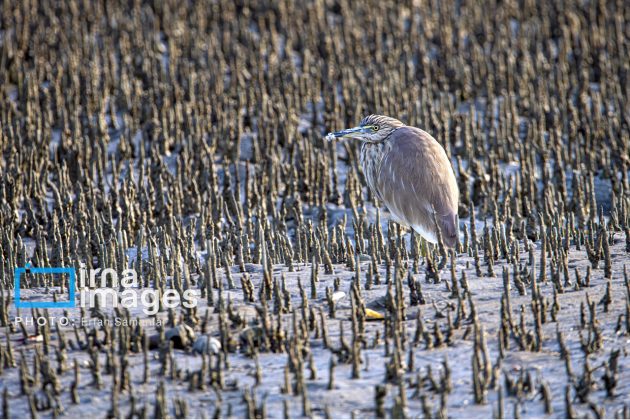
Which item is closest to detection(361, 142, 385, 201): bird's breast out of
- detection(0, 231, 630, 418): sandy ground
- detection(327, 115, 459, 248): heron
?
detection(327, 115, 459, 248): heron

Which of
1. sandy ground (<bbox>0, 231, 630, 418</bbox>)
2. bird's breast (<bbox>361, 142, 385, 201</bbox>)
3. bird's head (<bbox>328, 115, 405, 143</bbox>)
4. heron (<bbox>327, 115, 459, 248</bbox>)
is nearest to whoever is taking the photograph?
sandy ground (<bbox>0, 231, 630, 418</bbox>)

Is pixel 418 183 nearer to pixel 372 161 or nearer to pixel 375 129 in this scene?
pixel 372 161

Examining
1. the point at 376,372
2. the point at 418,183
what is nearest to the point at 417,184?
the point at 418,183

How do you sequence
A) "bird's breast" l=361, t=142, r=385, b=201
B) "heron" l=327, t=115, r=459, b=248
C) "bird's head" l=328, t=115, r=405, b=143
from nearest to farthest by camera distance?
"heron" l=327, t=115, r=459, b=248
"bird's breast" l=361, t=142, r=385, b=201
"bird's head" l=328, t=115, r=405, b=143

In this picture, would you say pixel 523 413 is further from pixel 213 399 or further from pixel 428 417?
Answer: pixel 213 399

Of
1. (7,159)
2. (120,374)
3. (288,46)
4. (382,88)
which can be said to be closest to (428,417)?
(120,374)

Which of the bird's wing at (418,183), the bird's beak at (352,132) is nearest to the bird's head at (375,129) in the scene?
the bird's beak at (352,132)

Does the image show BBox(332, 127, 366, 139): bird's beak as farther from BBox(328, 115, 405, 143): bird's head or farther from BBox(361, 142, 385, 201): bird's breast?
BBox(361, 142, 385, 201): bird's breast

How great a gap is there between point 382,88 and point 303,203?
252 cm

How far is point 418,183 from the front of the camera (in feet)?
22.5

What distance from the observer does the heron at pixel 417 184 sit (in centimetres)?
673

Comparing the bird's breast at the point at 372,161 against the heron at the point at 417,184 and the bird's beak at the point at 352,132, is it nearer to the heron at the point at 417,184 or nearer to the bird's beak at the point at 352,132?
the heron at the point at 417,184

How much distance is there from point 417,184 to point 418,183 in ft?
0.04

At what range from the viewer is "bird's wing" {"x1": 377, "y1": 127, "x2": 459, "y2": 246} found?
679 centimetres
